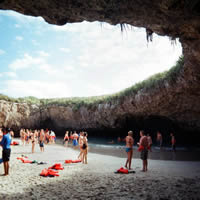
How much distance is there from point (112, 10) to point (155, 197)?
16.2ft

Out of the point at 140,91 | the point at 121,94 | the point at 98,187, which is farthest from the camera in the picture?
the point at 121,94

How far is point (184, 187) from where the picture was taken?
18.1ft

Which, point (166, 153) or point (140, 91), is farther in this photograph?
point (140, 91)

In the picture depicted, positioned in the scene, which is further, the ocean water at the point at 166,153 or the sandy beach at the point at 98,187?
the ocean water at the point at 166,153

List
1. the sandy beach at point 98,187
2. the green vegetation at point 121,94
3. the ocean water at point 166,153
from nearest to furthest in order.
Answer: the sandy beach at point 98,187 < the ocean water at point 166,153 < the green vegetation at point 121,94

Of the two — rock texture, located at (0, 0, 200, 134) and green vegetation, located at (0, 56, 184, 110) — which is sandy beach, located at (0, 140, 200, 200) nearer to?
rock texture, located at (0, 0, 200, 134)

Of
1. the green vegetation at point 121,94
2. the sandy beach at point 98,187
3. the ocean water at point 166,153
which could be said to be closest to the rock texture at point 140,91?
the green vegetation at point 121,94

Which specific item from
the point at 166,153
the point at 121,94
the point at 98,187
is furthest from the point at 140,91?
the point at 98,187

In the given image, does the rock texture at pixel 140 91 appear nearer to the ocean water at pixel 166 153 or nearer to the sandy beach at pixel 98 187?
the ocean water at pixel 166 153

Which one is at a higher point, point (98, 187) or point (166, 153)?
point (98, 187)

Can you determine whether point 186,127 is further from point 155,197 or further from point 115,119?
point 155,197

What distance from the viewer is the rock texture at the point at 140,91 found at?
4141 millimetres

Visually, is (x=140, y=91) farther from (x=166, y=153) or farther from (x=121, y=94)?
(x=166, y=153)

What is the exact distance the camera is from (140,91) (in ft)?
58.5
